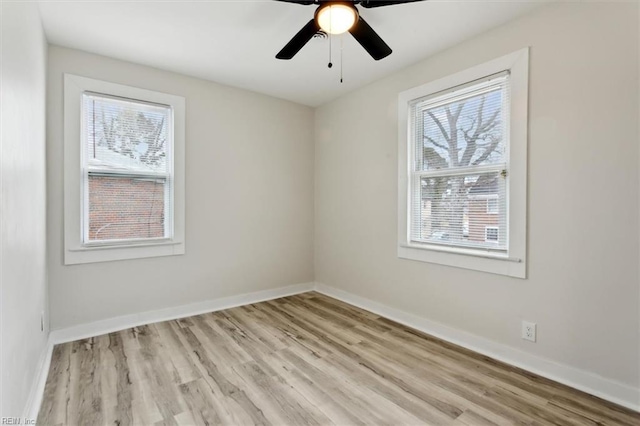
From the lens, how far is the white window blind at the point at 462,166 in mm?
2465

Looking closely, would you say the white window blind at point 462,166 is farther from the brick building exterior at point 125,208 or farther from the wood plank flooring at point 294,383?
the brick building exterior at point 125,208

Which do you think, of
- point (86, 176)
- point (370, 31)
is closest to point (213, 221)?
point (86, 176)

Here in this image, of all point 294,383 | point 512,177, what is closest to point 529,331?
point 512,177

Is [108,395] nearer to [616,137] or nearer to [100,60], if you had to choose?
[100,60]

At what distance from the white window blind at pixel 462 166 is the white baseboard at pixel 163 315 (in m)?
1.95

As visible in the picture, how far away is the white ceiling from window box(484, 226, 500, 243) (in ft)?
5.16

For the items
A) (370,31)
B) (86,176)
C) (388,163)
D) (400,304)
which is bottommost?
(400,304)

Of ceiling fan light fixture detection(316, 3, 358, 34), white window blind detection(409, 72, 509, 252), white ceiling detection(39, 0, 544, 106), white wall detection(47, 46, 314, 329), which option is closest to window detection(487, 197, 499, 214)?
white window blind detection(409, 72, 509, 252)

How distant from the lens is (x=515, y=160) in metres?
2.33

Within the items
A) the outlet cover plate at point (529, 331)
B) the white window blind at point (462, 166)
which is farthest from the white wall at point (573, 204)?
the white window blind at point (462, 166)

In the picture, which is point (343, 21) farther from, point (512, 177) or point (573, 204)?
point (573, 204)

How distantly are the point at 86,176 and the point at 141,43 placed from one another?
50.3 inches

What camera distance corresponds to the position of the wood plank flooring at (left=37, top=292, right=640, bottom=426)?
178 centimetres

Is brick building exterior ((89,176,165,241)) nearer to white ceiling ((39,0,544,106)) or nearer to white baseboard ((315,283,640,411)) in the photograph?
white ceiling ((39,0,544,106))
